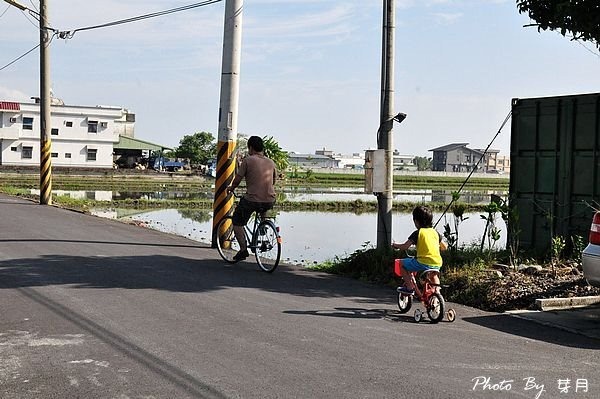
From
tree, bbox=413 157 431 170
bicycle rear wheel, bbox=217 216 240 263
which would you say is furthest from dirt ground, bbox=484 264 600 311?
tree, bbox=413 157 431 170

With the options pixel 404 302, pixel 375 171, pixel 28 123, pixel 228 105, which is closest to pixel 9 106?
pixel 28 123

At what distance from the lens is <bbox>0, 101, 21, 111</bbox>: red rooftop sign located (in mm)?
65062

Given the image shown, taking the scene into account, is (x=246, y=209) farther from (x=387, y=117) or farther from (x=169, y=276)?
(x=387, y=117)

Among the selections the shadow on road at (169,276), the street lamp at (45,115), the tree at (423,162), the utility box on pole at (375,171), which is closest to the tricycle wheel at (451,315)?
the shadow on road at (169,276)

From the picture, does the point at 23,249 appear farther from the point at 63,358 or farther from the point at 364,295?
the point at 63,358

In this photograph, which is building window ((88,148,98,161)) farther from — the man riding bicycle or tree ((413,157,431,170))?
tree ((413,157,431,170))

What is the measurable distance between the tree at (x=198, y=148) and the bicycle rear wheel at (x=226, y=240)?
67.6 meters

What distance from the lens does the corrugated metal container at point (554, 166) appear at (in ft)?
36.9

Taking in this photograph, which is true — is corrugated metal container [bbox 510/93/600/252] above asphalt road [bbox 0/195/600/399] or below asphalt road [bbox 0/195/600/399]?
above

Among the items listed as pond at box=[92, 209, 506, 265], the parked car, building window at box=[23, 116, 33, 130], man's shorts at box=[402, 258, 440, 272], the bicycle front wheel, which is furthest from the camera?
building window at box=[23, 116, 33, 130]

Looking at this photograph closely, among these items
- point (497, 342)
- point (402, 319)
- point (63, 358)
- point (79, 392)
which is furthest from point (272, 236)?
point (79, 392)

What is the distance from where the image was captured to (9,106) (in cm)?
6519

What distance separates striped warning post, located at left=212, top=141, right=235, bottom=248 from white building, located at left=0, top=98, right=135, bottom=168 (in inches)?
2189

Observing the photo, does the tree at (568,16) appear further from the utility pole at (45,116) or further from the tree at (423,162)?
the tree at (423,162)
